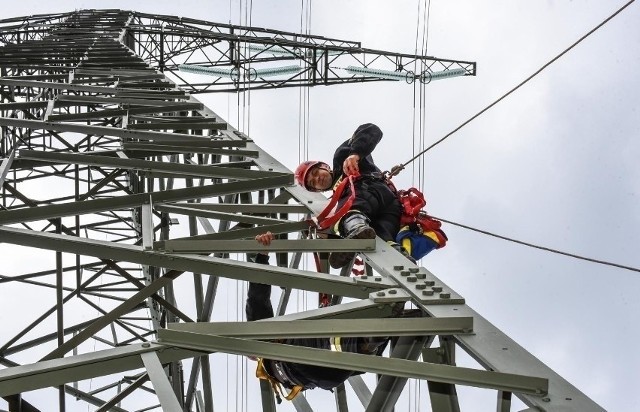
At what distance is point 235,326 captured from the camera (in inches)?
185

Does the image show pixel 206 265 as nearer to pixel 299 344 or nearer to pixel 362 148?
pixel 299 344

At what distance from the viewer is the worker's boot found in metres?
6.45

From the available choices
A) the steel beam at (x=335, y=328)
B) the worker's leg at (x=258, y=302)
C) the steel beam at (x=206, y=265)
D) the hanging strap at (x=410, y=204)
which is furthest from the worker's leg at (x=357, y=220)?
the steel beam at (x=335, y=328)

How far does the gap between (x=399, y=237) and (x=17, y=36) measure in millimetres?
18231

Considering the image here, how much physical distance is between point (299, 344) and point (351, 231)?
2.95ft

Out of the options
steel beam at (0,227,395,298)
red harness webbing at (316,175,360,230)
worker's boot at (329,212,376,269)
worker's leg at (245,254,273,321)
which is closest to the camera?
steel beam at (0,227,395,298)

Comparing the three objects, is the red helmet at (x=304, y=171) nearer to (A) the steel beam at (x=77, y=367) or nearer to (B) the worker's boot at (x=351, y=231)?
(B) the worker's boot at (x=351, y=231)

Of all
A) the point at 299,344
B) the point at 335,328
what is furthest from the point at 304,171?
the point at 335,328

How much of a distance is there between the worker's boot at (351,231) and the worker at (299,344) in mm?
575

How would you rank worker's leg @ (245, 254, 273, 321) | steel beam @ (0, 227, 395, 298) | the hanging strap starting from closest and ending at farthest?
steel beam @ (0, 227, 395, 298) → worker's leg @ (245, 254, 273, 321) → the hanging strap

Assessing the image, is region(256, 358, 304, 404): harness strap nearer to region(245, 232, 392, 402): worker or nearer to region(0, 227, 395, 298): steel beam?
region(245, 232, 392, 402): worker

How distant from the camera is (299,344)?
258 inches

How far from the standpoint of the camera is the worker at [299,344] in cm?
605

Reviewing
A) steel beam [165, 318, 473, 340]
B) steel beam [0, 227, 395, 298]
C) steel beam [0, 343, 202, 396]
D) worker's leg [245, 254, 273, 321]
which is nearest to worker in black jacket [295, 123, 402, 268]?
worker's leg [245, 254, 273, 321]
